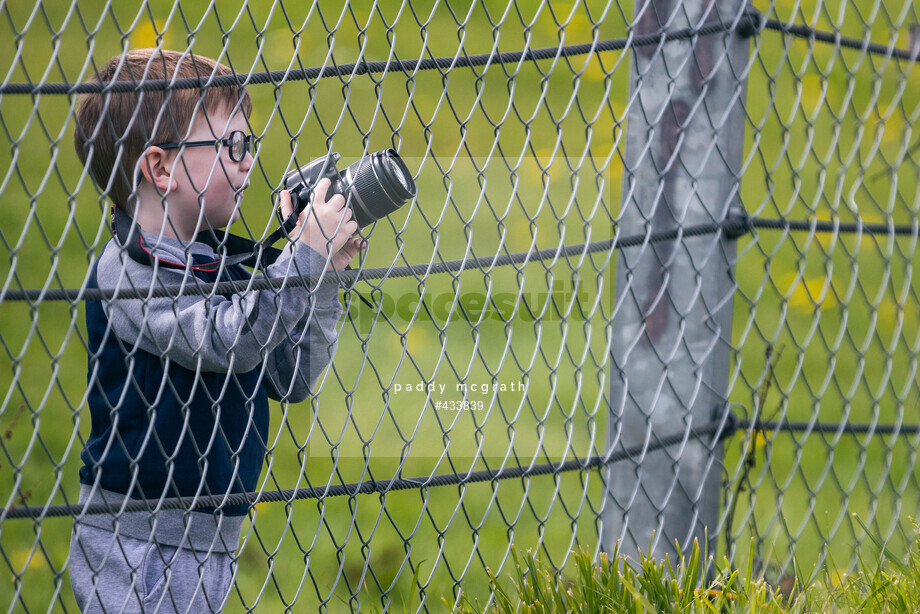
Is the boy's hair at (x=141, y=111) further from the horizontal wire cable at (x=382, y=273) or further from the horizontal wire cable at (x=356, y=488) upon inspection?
the horizontal wire cable at (x=356, y=488)

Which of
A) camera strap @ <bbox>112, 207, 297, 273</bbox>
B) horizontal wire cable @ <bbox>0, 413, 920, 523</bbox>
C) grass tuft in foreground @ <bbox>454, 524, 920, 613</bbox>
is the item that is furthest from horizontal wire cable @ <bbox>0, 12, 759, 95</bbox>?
grass tuft in foreground @ <bbox>454, 524, 920, 613</bbox>

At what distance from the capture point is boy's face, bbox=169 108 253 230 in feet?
5.29

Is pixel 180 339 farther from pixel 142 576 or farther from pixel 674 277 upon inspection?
pixel 674 277

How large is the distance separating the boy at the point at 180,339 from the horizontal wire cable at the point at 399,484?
4cm

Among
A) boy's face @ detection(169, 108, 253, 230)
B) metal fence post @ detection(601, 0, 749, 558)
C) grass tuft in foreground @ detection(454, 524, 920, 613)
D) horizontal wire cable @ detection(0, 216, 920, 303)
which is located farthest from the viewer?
metal fence post @ detection(601, 0, 749, 558)

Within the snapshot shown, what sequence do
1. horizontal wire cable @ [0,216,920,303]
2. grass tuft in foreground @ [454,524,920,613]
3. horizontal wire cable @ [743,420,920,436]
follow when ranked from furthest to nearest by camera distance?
horizontal wire cable @ [743,420,920,436]
grass tuft in foreground @ [454,524,920,613]
horizontal wire cable @ [0,216,920,303]

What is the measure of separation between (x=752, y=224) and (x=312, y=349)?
0.84m

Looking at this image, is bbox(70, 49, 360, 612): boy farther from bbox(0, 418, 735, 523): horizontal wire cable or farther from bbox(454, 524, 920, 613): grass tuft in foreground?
bbox(454, 524, 920, 613): grass tuft in foreground

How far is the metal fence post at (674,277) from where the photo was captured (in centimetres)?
172

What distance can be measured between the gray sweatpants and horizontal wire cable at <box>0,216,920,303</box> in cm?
43

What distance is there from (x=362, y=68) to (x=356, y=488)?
686mm

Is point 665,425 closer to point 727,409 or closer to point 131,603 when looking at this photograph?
point 727,409

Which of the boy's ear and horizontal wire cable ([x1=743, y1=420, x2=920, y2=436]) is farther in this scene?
horizontal wire cable ([x1=743, y1=420, x2=920, y2=436])

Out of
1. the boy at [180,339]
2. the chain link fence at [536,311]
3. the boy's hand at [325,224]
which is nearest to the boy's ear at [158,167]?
the boy at [180,339]
